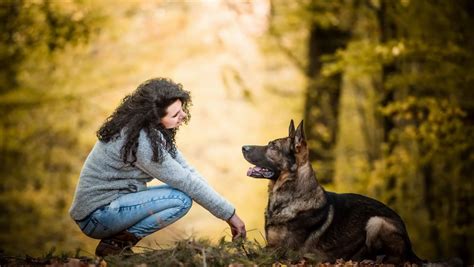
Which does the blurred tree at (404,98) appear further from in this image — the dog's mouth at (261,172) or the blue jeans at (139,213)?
the blue jeans at (139,213)

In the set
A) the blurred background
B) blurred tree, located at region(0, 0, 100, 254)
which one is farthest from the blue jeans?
Answer: blurred tree, located at region(0, 0, 100, 254)

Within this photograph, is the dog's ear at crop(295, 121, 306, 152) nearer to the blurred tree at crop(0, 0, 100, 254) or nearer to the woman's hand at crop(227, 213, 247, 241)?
the woman's hand at crop(227, 213, 247, 241)

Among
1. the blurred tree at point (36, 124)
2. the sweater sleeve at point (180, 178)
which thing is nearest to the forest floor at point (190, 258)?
the sweater sleeve at point (180, 178)

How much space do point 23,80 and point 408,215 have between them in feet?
27.6

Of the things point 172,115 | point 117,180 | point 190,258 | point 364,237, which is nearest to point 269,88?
point 364,237

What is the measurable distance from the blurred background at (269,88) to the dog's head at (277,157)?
3019 mm

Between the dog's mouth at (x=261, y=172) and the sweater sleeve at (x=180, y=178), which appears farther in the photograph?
the dog's mouth at (x=261, y=172)

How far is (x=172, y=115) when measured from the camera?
525 centimetres

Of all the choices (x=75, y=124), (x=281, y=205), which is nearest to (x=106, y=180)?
(x=281, y=205)

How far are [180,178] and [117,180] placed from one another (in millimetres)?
520

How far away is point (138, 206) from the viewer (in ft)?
16.7

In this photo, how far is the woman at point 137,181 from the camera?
4996mm

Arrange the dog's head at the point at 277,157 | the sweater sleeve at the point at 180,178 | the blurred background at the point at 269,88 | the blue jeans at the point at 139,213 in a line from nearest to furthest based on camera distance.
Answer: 1. the sweater sleeve at the point at 180,178
2. the blue jeans at the point at 139,213
3. the dog's head at the point at 277,157
4. the blurred background at the point at 269,88

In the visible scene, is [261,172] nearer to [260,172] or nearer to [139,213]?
[260,172]
